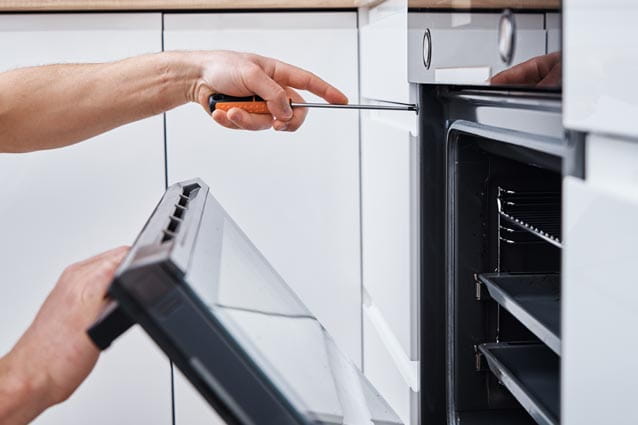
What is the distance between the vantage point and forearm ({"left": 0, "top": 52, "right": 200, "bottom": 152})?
1393 millimetres

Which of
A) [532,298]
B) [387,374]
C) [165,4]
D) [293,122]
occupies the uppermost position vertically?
[165,4]

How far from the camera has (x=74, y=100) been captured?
1.44 m

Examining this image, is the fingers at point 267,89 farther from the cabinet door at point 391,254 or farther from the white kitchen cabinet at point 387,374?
the white kitchen cabinet at point 387,374

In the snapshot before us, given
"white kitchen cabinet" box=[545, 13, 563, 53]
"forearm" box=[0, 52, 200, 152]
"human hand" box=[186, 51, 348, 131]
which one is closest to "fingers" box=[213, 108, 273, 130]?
"human hand" box=[186, 51, 348, 131]

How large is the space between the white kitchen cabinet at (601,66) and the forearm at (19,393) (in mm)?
411

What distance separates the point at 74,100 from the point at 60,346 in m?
0.88

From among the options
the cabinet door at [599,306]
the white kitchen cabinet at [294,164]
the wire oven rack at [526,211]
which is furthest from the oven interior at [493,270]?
the white kitchen cabinet at [294,164]

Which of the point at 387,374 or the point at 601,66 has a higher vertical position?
the point at 601,66

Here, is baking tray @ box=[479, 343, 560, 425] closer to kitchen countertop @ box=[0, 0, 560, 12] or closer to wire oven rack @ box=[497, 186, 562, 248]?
wire oven rack @ box=[497, 186, 562, 248]

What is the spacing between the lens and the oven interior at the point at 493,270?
1.01m

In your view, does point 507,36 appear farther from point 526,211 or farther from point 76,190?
point 76,190

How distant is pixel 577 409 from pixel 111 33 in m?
1.19

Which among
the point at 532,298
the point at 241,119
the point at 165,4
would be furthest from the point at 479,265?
the point at 165,4

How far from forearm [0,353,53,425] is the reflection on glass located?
0.51ft
